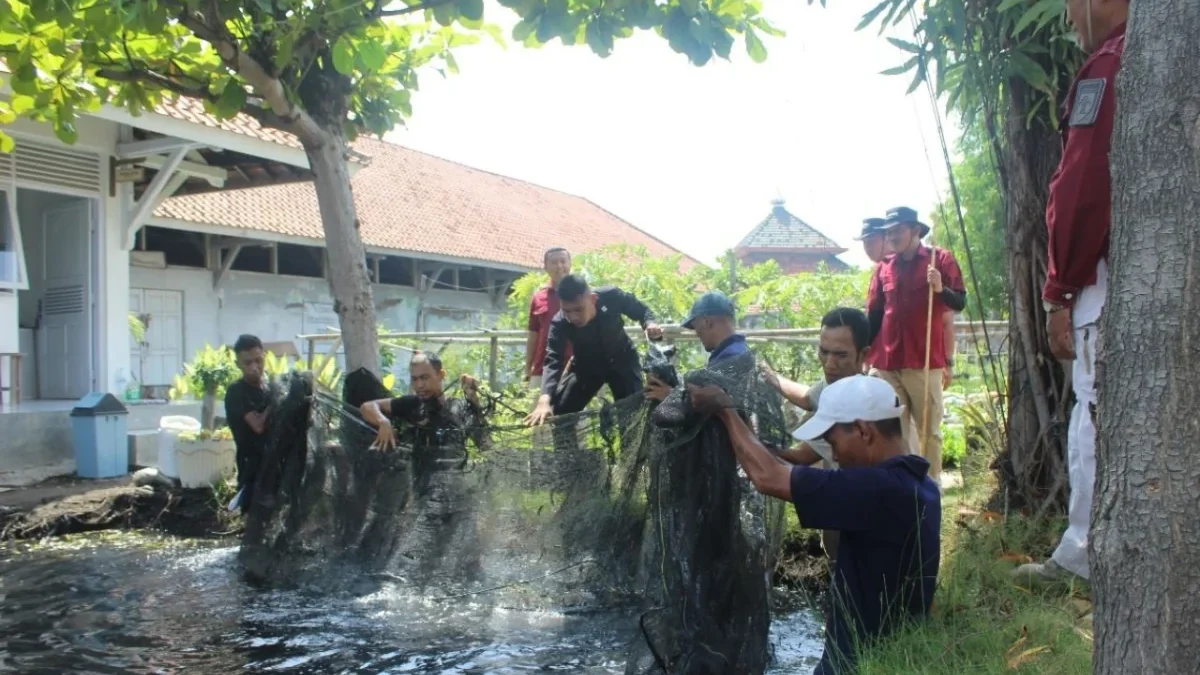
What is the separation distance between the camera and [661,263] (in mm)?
13875

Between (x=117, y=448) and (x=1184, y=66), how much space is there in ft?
31.0

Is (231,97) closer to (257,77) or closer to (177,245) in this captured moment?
(257,77)

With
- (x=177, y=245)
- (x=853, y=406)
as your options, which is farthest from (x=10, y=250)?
(x=853, y=406)

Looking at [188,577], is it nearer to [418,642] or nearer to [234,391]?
[234,391]

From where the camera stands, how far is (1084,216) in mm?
3223

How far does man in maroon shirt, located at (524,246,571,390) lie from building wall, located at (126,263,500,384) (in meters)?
7.95

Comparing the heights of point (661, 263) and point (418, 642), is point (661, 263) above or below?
above

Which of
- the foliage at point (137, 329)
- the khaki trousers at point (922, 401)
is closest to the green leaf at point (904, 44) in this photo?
the khaki trousers at point (922, 401)

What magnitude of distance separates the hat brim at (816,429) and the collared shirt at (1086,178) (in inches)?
42.5

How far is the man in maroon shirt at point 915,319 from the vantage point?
5.38m

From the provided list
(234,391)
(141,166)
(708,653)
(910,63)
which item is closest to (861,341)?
(910,63)

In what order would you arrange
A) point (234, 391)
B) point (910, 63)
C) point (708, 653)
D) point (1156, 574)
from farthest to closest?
point (234, 391)
point (910, 63)
point (708, 653)
point (1156, 574)

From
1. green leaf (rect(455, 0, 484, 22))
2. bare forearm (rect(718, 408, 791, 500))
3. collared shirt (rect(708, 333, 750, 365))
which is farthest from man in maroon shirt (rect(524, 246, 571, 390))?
bare forearm (rect(718, 408, 791, 500))

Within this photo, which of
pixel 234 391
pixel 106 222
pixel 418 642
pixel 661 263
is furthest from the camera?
pixel 661 263
